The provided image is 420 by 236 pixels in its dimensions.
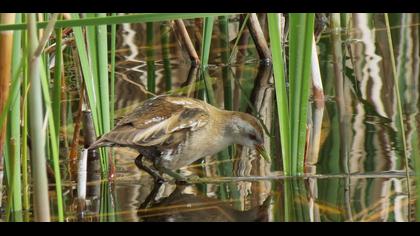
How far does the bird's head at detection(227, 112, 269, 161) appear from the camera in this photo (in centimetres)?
454

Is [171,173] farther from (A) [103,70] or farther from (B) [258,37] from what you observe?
(B) [258,37]

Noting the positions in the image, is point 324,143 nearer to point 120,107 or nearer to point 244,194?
point 244,194

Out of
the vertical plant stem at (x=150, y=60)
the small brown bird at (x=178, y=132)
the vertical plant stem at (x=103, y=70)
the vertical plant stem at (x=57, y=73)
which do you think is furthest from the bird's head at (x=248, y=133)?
the vertical plant stem at (x=150, y=60)

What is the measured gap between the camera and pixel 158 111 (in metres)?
4.33

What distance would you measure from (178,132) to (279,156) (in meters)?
0.60

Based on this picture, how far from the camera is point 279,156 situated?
464 cm

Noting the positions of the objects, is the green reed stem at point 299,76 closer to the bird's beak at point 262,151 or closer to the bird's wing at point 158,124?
the bird's beak at point 262,151

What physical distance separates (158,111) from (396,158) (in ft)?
3.88

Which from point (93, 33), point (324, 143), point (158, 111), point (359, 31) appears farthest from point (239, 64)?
point (93, 33)

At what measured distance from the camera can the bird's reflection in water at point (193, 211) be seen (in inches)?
150

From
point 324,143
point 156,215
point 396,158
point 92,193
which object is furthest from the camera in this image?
point 324,143

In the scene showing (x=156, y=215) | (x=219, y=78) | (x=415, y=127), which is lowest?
(x=156, y=215)

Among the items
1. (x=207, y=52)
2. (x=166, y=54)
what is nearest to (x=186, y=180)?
(x=207, y=52)

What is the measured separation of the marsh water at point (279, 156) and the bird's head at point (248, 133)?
3.8 inches
